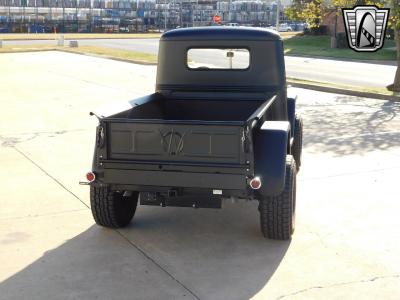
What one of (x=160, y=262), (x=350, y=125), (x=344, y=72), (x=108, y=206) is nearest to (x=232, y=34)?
(x=108, y=206)

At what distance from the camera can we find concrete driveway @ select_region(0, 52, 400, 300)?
433 centimetres

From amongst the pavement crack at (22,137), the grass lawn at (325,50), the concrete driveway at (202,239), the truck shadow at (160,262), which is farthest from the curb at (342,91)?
the grass lawn at (325,50)

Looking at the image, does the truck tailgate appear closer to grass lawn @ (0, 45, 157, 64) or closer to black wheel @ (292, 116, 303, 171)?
black wheel @ (292, 116, 303, 171)

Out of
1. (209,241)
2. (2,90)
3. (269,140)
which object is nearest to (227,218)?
(209,241)

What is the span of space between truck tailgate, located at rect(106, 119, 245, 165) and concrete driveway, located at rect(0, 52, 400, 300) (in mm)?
845

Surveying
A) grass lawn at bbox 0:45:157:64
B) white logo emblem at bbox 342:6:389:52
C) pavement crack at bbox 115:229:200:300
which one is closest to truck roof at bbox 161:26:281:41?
pavement crack at bbox 115:229:200:300

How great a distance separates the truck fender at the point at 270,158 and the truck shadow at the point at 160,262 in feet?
2.03

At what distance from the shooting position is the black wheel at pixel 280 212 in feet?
16.4

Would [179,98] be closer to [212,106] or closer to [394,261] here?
[212,106]

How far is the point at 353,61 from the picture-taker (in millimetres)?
29688

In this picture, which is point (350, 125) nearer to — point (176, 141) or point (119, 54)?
point (176, 141)

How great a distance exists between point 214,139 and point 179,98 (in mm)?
2035

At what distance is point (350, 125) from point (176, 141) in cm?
688

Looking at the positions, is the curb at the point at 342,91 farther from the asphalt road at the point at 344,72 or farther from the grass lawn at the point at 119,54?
the grass lawn at the point at 119,54
